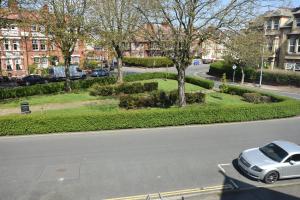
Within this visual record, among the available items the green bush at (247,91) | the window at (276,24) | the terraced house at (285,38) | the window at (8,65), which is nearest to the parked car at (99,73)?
the window at (8,65)

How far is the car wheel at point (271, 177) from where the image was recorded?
1062cm

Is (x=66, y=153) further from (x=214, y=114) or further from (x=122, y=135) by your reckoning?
(x=214, y=114)

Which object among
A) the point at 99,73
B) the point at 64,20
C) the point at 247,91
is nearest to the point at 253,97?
the point at 247,91

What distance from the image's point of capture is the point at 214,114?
18.6 meters

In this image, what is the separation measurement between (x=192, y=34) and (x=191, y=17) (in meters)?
1.16

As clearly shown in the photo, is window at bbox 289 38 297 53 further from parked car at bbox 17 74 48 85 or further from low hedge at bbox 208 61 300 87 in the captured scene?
parked car at bbox 17 74 48 85

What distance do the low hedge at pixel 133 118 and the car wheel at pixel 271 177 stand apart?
796cm

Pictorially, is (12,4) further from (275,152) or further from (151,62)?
(151,62)

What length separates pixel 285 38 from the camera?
43.6m

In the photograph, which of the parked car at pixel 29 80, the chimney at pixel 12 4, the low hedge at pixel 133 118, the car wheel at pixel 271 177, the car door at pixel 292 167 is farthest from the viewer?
the parked car at pixel 29 80

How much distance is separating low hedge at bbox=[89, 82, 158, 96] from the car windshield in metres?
18.5

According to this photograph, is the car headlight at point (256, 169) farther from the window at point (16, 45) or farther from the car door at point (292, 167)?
the window at point (16, 45)

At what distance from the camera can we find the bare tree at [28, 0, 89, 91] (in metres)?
25.7

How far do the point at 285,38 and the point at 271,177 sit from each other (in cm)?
3910
